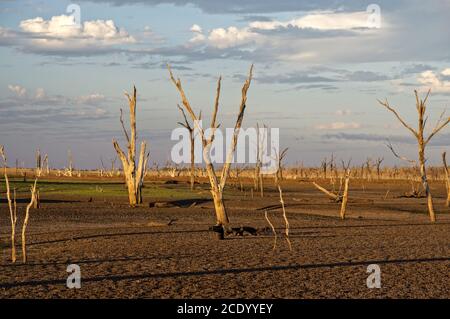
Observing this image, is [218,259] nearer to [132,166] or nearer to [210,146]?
[210,146]

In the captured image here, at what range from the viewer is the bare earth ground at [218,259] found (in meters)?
11.8

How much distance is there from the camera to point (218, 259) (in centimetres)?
1541

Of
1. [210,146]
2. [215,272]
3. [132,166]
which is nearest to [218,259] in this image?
[215,272]

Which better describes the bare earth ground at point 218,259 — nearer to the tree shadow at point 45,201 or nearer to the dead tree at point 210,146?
the dead tree at point 210,146

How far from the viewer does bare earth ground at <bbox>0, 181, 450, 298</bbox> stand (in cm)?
1180

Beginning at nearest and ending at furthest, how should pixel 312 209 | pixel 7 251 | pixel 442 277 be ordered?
pixel 442 277, pixel 7 251, pixel 312 209

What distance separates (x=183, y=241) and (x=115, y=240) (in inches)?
68.9

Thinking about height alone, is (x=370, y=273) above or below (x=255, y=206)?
above

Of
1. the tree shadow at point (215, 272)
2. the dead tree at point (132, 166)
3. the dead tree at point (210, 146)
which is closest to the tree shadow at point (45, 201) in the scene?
the dead tree at point (132, 166)

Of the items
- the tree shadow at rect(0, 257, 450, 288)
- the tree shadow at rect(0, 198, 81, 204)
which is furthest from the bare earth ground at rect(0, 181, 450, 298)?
the tree shadow at rect(0, 198, 81, 204)

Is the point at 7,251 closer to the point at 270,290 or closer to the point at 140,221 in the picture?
the point at 270,290
